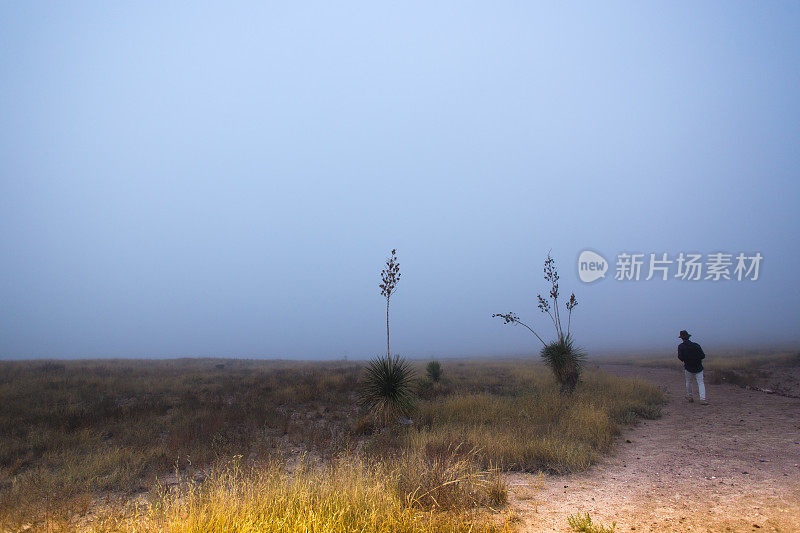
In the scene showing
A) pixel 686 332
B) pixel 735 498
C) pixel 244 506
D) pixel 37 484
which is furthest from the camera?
pixel 686 332

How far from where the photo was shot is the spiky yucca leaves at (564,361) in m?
15.3

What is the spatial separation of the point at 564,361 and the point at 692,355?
418 cm

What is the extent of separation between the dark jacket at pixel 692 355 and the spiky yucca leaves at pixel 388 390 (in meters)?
9.26

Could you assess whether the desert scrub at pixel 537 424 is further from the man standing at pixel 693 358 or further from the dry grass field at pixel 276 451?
the man standing at pixel 693 358

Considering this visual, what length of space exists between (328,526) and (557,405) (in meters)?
10.2

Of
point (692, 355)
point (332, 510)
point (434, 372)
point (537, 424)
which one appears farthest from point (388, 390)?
point (692, 355)

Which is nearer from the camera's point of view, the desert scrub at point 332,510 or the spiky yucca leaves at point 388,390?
the desert scrub at point 332,510

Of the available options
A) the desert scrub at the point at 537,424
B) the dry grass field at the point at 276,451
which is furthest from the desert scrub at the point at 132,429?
the desert scrub at the point at 537,424

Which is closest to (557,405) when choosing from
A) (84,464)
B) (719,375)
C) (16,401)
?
(84,464)

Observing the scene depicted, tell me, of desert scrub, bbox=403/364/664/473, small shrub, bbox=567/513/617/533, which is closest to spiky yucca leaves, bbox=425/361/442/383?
desert scrub, bbox=403/364/664/473

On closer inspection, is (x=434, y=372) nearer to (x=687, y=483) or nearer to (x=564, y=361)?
(x=564, y=361)

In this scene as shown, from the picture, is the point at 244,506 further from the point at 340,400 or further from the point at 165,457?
the point at 340,400

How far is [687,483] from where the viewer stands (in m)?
6.08

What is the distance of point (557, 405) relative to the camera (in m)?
12.2
